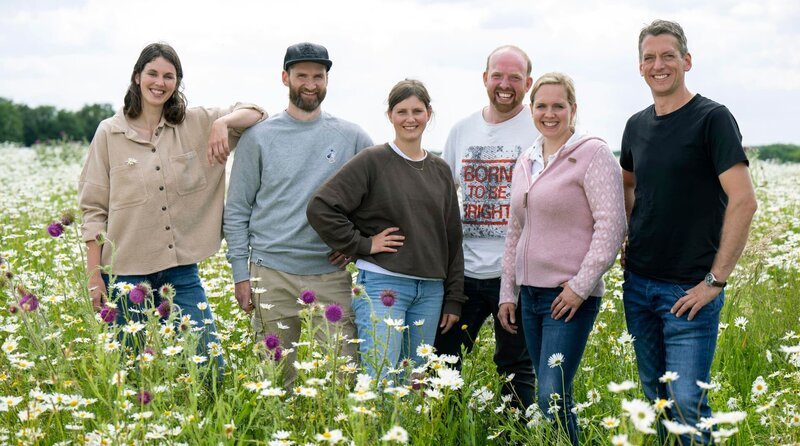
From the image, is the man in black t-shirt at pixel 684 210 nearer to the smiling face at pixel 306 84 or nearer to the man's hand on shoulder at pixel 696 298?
the man's hand on shoulder at pixel 696 298

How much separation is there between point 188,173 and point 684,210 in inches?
113

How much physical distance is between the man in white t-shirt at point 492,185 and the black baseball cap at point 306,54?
3.16 feet

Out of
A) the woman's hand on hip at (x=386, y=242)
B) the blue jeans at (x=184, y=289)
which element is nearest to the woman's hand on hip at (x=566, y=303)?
the woman's hand on hip at (x=386, y=242)

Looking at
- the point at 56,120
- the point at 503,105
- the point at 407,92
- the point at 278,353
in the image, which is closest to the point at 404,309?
the point at 278,353

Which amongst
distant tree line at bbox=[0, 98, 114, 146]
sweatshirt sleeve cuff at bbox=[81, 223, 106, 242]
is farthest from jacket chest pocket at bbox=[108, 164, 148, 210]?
distant tree line at bbox=[0, 98, 114, 146]

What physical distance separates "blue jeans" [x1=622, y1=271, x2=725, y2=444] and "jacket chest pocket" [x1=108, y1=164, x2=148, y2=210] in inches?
111

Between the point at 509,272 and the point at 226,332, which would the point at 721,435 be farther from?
the point at 226,332

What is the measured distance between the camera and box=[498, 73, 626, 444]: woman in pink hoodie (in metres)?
3.87

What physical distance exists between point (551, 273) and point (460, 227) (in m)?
0.84

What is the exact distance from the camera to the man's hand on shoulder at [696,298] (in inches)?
141

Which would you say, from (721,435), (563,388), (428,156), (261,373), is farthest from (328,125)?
(721,435)

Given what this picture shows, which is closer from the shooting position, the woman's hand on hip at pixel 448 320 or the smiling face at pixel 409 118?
the smiling face at pixel 409 118

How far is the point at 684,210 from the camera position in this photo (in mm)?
3643

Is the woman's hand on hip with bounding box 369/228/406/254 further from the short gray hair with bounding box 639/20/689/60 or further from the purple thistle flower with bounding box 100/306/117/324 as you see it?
the short gray hair with bounding box 639/20/689/60
